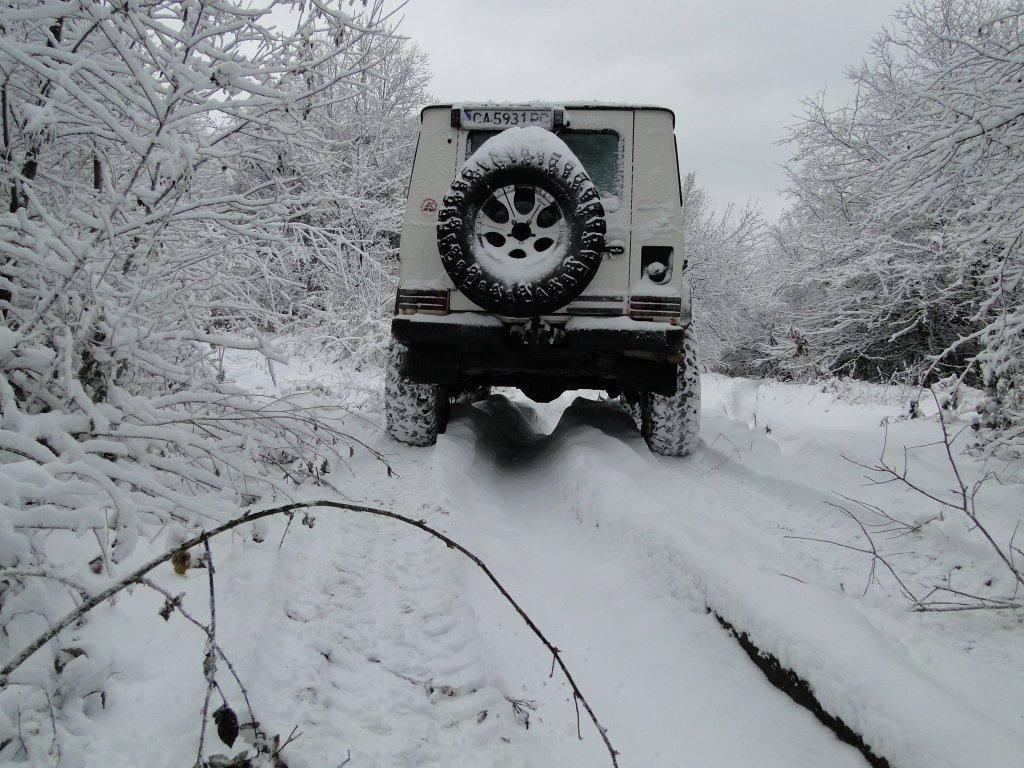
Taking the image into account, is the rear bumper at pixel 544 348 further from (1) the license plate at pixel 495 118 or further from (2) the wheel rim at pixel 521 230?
(1) the license plate at pixel 495 118

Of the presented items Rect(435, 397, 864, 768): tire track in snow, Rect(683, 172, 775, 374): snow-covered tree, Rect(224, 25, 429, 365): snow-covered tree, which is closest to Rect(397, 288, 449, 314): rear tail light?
Rect(224, 25, 429, 365): snow-covered tree

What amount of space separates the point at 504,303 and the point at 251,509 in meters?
1.80

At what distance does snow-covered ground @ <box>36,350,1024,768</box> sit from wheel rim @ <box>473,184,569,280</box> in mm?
1277

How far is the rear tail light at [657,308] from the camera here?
157 inches

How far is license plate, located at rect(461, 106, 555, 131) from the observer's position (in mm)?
4336

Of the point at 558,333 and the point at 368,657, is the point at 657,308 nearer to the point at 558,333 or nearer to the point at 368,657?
the point at 558,333

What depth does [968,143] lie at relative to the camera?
3.22m

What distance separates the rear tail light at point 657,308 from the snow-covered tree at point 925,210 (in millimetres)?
1301

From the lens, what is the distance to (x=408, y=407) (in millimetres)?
4438

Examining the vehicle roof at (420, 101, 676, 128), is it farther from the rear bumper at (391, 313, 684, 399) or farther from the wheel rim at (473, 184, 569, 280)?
the rear bumper at (391, 313, 684, 399)

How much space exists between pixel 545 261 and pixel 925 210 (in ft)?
7.51

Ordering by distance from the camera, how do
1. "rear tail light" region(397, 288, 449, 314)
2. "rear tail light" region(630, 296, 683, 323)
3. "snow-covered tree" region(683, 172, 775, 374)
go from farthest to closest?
"snow-covered tree" region(683, 172, 775, 374), "rear tail light" region(397, 288, 449, 314), "rear tail light" region(630, 296, 683, 323)

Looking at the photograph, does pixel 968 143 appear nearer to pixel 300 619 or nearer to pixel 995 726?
pixel 995 726

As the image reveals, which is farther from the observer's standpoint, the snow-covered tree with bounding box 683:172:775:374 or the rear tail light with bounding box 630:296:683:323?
the snow-covered tree with bounding box 683:172:775:374
